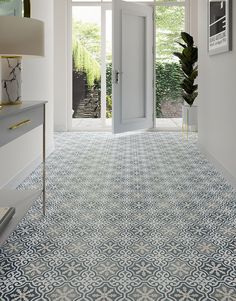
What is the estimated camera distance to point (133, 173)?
Answer: 438 centimetres

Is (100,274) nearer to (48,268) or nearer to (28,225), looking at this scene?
(48,268)

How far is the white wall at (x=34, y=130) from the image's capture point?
12.1 feet

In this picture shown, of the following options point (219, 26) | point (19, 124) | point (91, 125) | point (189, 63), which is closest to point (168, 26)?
A: point (189, 63)

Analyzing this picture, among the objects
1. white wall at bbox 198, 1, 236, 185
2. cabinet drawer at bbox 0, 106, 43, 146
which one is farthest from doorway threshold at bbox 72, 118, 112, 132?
cabinet drawer at bbox 0, 106, 43, 146

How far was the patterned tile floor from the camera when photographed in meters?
1.94

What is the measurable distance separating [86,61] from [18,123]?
5.85 meters

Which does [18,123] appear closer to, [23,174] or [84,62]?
[23,174]

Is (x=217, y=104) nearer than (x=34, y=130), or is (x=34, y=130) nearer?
(x=217, y=104)

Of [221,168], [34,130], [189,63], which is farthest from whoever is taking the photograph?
[189,63]

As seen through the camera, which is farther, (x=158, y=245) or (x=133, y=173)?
(x=133, y=173)

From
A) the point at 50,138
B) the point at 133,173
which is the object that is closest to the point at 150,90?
the point at 50,138

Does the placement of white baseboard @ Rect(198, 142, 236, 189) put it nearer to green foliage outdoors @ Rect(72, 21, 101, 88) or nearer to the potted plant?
the potted plant

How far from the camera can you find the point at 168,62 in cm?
815

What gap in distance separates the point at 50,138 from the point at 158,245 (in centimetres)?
351
